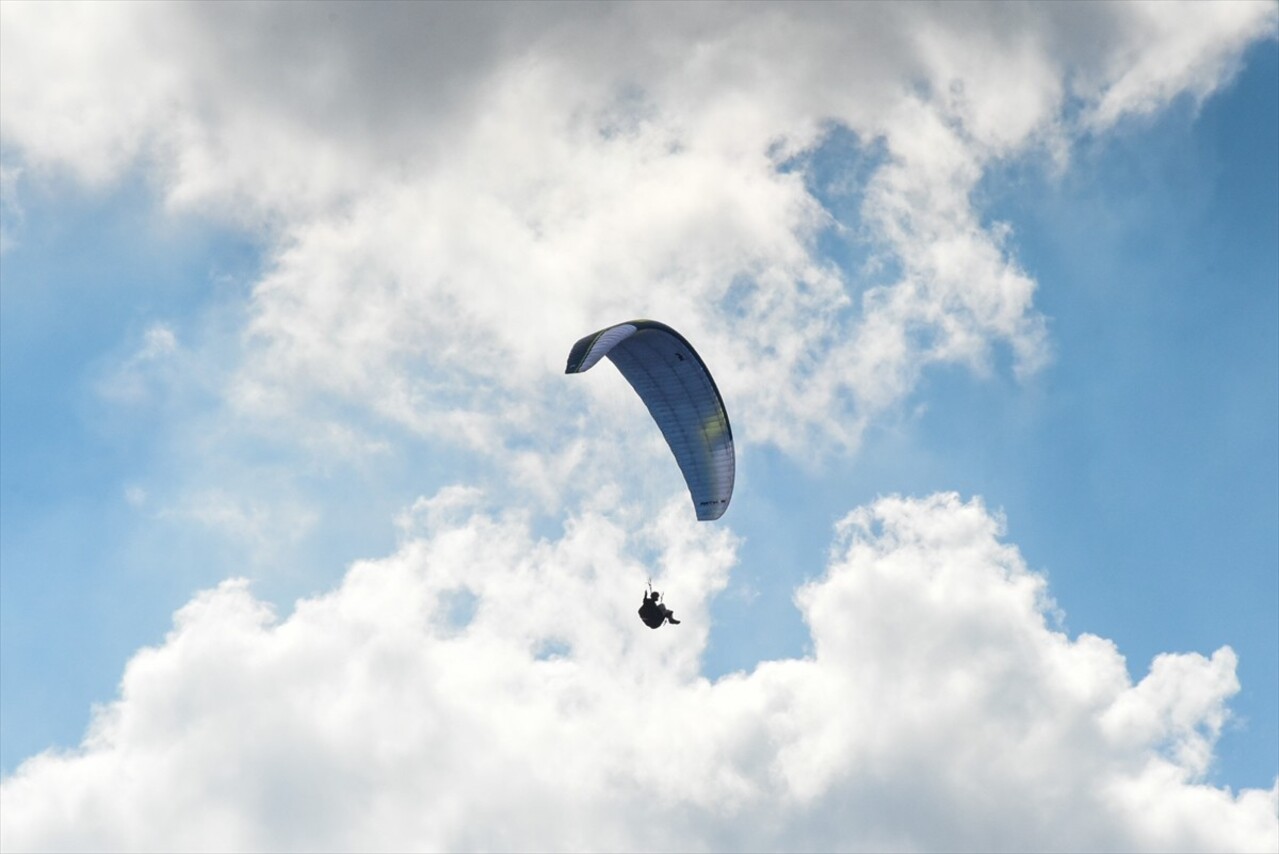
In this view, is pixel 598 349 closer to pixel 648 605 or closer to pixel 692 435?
pixel 692 435

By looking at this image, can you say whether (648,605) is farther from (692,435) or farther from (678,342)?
(678,342)

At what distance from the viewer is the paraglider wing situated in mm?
62750

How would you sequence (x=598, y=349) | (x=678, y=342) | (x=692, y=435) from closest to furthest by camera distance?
(x=598, y=349), (x=678, y=342), (x=692, y=435)

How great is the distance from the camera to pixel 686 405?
65875 millimetres

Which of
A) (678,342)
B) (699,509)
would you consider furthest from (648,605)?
(678,342)

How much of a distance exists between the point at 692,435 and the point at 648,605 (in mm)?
8654

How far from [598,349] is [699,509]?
1598cm

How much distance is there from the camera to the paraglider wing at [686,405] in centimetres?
6275

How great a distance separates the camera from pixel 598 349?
56219mm

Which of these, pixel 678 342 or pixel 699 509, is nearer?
pixel 678 342

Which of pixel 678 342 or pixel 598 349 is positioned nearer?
pixel 598 349

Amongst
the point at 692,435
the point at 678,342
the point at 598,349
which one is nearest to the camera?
the point at 598,349

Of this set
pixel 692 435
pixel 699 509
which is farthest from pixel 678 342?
pixel 699 509

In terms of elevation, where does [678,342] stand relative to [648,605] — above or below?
above
